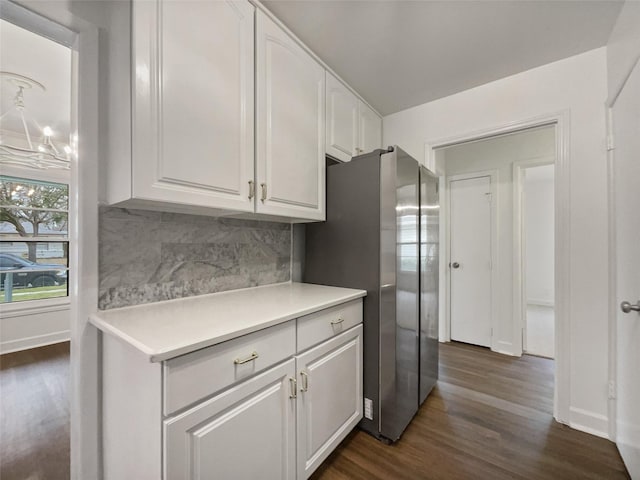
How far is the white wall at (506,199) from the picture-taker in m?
2.80

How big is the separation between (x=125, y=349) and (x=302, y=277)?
1.23 metres

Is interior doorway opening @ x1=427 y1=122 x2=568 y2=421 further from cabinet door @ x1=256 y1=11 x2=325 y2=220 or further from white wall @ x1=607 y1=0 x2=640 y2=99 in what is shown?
cabinet door @ x1=256 y1=11 x2=325 y2=220

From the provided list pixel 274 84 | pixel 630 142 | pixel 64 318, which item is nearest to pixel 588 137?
pixel 630 142

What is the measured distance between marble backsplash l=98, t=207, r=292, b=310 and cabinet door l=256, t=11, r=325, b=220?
1.23ft

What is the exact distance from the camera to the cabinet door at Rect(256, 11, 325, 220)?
1.37 meters

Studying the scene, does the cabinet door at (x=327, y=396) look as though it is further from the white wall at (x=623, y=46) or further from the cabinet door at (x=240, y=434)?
the white wall at (x=623, y=46)

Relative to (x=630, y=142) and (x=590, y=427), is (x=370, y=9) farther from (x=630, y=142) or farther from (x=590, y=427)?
(x=590, y=427)

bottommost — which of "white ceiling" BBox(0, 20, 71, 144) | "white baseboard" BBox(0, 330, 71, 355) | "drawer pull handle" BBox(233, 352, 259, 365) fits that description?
"white baseboard" BBox(0, 330, 71, 355)

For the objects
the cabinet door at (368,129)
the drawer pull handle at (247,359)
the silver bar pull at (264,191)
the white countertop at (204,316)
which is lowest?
the drawer pull handle at (247,359)

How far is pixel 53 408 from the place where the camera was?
6.10ft

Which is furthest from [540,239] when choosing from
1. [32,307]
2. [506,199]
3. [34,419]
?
[32,307]

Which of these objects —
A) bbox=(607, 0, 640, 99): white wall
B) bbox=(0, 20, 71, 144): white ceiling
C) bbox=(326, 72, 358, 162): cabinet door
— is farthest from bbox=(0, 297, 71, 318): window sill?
bbox=(607, 0, 640, 99): white wall

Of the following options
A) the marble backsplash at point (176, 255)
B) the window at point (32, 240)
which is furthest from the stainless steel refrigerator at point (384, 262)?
the window at point (32, 240)

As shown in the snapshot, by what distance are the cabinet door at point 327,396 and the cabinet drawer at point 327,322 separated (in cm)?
4
